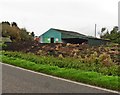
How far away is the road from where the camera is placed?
9.52 metres

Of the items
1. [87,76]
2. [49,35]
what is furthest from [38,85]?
[49,35]

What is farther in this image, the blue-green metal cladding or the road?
the blue-green metal cladding

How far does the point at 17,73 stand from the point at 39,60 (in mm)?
4305

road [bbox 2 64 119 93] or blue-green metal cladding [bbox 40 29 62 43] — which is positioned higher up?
blue-green metal cladding [bbox 40 29 62 43]

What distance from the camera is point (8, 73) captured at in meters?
13.0

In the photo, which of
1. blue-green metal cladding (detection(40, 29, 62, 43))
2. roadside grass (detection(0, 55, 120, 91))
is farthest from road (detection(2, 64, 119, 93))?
blue-green metal cladding (detection(40, 29, 62, 43))

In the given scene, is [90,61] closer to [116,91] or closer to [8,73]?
[8,73]

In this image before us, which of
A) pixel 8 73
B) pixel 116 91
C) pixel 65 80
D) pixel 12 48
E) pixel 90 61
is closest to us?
pixel 116 91

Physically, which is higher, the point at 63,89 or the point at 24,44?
the point at 24,44

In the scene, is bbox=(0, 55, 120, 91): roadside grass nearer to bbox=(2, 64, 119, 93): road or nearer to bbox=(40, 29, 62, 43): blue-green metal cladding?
bbox=(2, 64, 119, 93): road

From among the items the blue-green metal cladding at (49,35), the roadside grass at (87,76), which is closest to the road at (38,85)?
the roadside grass at (87,76)

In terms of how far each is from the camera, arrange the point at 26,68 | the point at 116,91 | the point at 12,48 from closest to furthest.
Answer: the point at 116,91, the point at 26,68, the point at 12,48

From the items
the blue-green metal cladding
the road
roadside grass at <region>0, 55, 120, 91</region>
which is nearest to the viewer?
the road

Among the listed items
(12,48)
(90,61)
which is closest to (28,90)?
(90,61)
